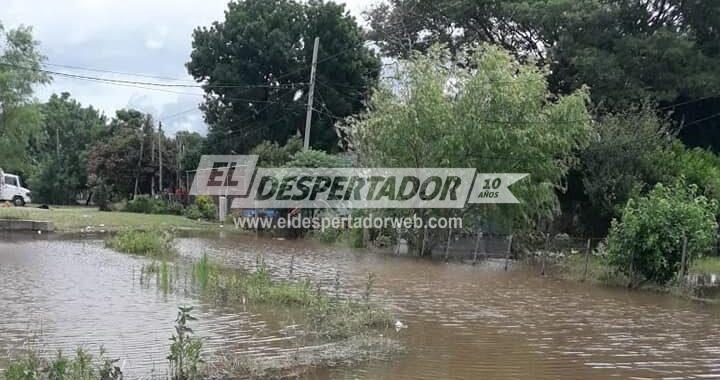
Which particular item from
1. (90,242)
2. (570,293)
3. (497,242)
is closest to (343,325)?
(570,293)

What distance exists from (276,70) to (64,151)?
25.2 meters

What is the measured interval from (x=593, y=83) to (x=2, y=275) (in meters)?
20.8

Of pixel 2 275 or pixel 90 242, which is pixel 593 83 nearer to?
pixel 90 242

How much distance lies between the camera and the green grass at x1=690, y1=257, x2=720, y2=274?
1543 cm

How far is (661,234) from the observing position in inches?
556

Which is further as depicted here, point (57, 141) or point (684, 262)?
point (57, 141)

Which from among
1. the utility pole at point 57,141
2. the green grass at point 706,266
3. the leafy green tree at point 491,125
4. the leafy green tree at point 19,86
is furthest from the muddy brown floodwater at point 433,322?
the utility pole at point 57,141

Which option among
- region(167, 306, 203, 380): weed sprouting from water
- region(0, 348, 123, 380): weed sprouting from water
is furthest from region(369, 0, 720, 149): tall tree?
region(0, 348, 123, 380): weed sprouting from water

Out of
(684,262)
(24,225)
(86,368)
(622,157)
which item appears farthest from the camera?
(24,225)

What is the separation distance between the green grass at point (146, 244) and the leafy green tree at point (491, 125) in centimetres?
702

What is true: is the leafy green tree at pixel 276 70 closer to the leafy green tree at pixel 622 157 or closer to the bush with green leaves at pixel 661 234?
the leafy green tree at pixel 622 157

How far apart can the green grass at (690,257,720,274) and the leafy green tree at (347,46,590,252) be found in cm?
460

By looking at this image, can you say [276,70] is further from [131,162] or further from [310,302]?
[310,302]

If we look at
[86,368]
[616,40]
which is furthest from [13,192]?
[86,368]
